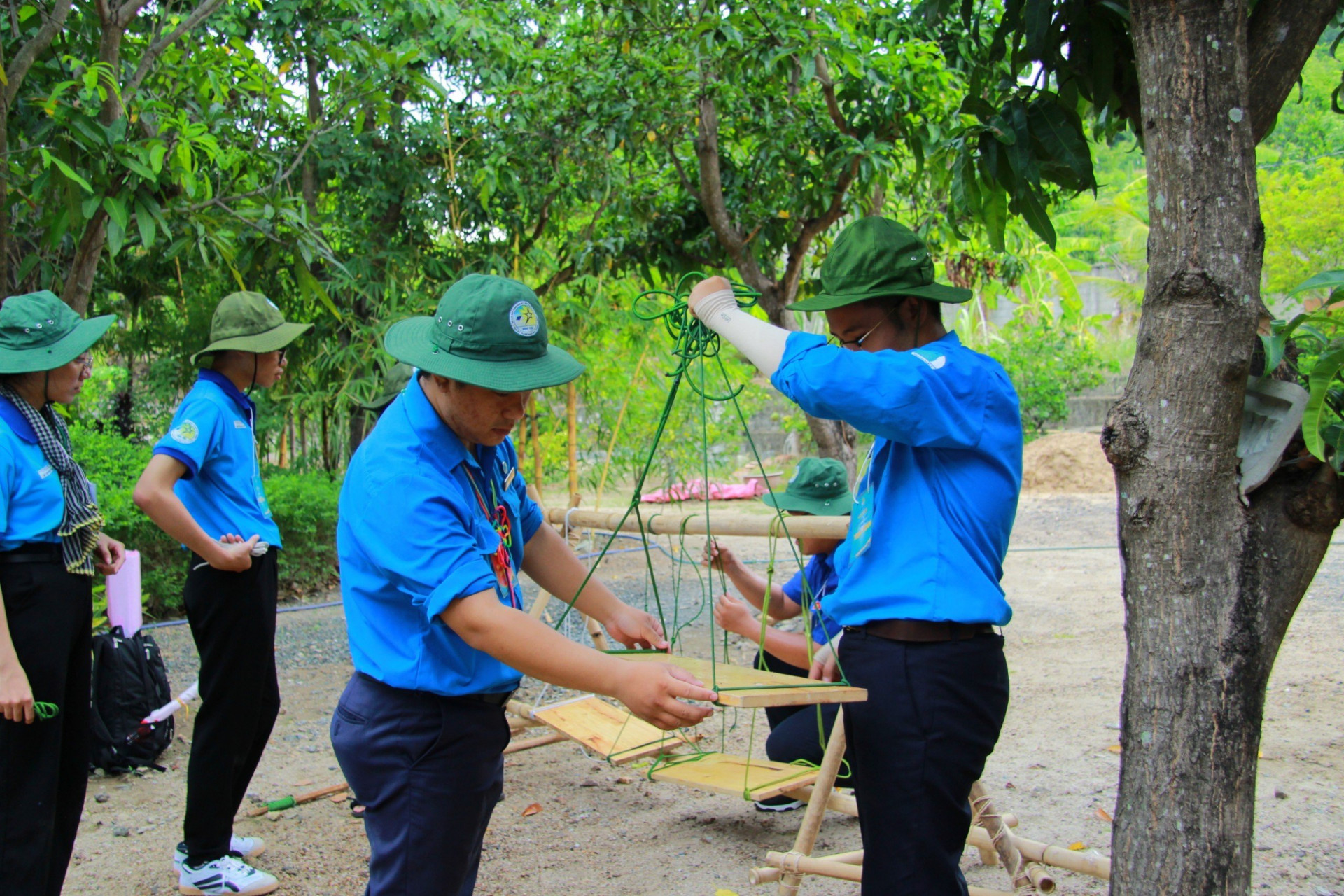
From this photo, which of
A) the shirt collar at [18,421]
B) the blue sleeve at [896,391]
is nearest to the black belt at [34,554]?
the shirt collar at [18,421]

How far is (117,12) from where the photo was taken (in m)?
3.48

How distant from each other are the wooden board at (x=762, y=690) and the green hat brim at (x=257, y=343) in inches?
66.8

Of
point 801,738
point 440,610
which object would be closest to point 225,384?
point 440,610

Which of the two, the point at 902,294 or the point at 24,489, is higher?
the point at 902,294

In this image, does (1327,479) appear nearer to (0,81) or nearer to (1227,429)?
(1227,429)

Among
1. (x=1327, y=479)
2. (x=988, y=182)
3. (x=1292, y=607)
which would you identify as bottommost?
(x=1292, y=607)

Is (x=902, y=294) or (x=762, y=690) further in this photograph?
(x=902, y=294)

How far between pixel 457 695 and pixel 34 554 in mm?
1326

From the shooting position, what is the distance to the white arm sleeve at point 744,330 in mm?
1810

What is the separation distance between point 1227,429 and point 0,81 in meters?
3.13

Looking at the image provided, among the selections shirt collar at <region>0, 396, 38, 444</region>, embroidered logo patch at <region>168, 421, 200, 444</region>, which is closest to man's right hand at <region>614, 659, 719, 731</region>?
shirt collar at <region>0, 396, 38, 444</region>

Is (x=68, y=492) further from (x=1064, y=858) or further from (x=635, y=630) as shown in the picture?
(x=1064, y=858)

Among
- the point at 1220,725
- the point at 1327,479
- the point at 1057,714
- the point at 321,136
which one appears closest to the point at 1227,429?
the point at 1327,479

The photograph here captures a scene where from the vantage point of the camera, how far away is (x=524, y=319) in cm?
171
